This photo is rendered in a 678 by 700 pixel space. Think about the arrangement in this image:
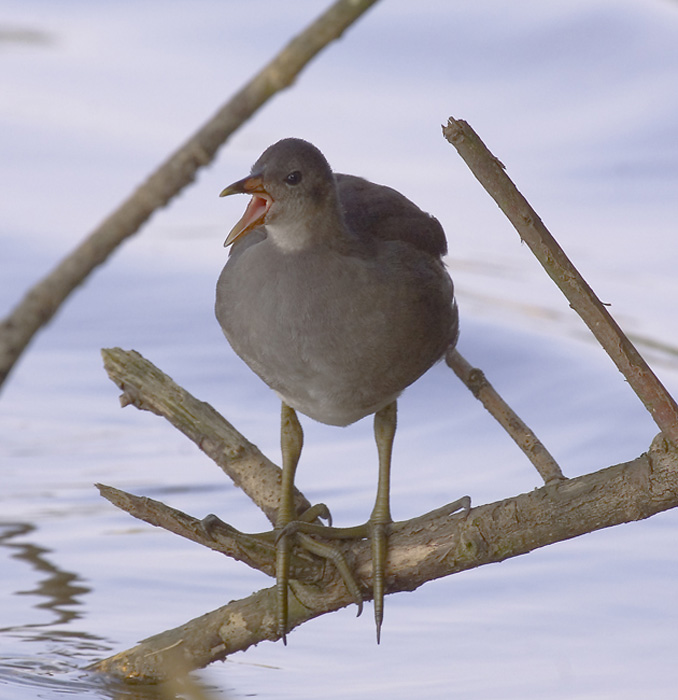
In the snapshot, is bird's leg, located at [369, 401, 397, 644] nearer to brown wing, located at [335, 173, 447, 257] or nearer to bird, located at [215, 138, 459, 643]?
bird, located at [215, 138, 459, 643]

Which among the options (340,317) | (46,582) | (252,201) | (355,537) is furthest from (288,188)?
(46,582)

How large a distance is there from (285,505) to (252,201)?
1.84ft

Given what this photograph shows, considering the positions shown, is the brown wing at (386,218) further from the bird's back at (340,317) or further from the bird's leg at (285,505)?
the bird's leg at (285,505)

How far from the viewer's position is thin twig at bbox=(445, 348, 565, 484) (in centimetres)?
215

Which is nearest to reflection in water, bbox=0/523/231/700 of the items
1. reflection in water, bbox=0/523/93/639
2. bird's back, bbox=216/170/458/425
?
reflection in water, bbox=0/523/93/639

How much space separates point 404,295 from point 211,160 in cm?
41

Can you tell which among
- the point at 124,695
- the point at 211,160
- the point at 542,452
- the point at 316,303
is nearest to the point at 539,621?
the point at 542,452

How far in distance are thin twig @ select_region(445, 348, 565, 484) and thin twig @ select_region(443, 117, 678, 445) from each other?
15.9 inches

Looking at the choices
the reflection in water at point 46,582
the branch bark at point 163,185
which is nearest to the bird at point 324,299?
the branch bark at point 163,185

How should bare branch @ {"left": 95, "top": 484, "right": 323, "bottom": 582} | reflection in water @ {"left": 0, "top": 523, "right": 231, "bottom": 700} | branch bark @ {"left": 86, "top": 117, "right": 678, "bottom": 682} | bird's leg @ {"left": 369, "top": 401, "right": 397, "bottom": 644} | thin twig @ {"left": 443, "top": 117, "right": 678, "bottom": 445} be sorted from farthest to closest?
reflection in water @ {"left": 0, "top": 523, "right": 231, "bottom": 700}
bird's leg @ {"left": 369, "top": 401, "right": 397, "bottom": 644}
bare branch @ {"left": 95, "top": 484, "right": 323, "bottom": 582}
branch bark @ {"left": 86, "top": 117, "right": 678, "bottom": 682}
thin twig @ {"left": 443, "top": 117, "right": 678, "bottom": 445}

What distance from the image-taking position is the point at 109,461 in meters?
3.49

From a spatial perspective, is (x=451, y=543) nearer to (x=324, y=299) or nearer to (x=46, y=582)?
(x=324, y=299)

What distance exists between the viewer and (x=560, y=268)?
165 centimetres

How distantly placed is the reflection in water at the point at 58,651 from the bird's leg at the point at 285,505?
0.70 ft
